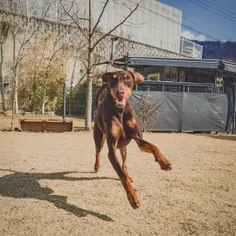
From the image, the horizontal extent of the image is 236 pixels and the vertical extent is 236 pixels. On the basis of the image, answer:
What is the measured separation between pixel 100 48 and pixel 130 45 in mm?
4429

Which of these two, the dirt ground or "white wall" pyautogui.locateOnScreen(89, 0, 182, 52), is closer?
the dirt ground

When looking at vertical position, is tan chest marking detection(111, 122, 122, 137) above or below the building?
below

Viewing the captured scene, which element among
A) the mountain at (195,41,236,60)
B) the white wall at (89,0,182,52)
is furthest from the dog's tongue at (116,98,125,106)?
the mountain at (195,41,236,60)

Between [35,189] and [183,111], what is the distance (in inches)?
358

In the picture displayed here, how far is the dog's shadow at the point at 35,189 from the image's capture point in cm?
305

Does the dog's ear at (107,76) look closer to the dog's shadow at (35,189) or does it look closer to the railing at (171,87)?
the dog's shadow at (35,189)

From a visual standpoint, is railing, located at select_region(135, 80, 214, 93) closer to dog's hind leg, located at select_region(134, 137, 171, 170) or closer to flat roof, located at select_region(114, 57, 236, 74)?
flat roof, located at select_region(114, 57, 236, 74)

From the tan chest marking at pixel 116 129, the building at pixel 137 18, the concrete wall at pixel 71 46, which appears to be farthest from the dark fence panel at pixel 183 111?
the building at pixel 137 18

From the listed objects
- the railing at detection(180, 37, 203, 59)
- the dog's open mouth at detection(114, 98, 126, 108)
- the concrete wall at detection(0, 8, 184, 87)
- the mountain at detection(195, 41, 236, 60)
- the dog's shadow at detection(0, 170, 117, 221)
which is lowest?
the dog's shadow at detection(0, 170, 117, 221)

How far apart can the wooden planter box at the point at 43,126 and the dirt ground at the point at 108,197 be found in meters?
4.19

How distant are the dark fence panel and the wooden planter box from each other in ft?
10.4

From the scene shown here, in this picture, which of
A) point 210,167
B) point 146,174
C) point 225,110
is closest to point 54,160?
point 146,174

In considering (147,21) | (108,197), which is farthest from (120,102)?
(147,21)

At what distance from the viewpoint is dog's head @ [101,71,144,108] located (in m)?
2.90
